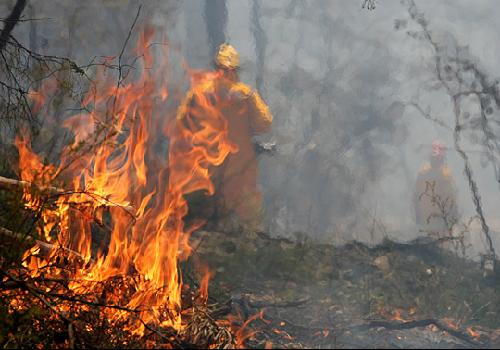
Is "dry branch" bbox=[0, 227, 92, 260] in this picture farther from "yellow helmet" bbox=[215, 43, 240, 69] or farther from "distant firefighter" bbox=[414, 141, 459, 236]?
"distant firefighter" bbox=[414, 141, 459, 236]

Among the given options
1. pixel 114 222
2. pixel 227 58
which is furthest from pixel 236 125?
pixel 114 222

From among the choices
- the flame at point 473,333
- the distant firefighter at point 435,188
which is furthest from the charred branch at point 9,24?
the distant firefighter at point 435,188

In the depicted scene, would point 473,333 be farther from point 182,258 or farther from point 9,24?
point 9,24

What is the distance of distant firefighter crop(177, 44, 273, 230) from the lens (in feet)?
26.6

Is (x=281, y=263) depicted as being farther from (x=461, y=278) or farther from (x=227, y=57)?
(x=227, y=57)

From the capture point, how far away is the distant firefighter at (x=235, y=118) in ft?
26.6

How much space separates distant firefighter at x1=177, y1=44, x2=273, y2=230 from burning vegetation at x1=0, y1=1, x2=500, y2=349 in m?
0.03

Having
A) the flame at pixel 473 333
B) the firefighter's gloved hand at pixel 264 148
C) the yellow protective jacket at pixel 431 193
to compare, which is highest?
the yellow protective jacket at pixel 431 193

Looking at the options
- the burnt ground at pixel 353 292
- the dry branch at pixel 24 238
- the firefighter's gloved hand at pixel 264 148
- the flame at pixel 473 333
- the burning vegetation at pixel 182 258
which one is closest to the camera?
the dry branch at pixel 24 238

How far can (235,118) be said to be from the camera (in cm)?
831

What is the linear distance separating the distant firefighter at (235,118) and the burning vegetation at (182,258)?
3cm

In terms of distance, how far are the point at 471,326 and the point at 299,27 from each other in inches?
953

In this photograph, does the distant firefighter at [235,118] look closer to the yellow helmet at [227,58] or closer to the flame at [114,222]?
the yellow helmet at [227,58]

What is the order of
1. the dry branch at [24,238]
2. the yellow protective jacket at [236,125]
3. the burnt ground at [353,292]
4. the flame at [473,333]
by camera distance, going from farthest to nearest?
1. the yellow protective jacket at [236,125]
2. the flame at [473,333]
3. the burnt ground at [353,292]
4. the dry branch at [24,238]
